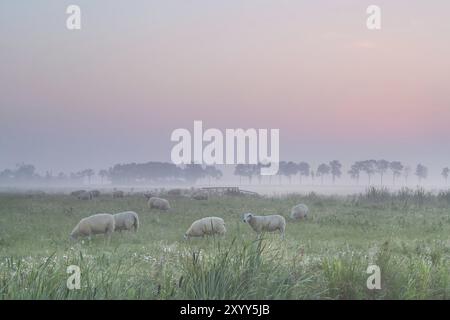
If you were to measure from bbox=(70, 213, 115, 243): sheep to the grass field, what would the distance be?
0.33 metres

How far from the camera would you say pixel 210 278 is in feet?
20.6

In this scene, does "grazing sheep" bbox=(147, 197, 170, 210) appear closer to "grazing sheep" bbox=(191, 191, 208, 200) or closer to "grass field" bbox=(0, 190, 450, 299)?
"grass field" bbox=(0, 190, 450, 299)

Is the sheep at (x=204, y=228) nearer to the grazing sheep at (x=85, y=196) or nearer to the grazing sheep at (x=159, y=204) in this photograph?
the grazing sheep at (x=159, y=204)

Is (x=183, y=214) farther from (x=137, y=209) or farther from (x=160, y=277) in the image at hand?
(x=160, y=277)

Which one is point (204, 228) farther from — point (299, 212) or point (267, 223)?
point (299, 212)

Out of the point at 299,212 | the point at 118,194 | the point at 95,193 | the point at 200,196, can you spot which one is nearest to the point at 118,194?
the point at 118,194

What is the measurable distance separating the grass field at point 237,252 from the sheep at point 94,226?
333 millimetres

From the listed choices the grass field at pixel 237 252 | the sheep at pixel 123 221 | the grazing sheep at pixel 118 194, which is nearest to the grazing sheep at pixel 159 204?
the grass field at pixel 237 252

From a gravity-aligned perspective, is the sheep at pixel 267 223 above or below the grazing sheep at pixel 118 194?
above

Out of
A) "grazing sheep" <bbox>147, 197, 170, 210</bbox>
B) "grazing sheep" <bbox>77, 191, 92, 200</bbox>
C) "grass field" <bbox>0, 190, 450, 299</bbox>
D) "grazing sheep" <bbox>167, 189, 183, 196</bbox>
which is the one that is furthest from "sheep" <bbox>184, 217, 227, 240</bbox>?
"grazing sheep" <bbox>167, 189, 183, 196</bbox>

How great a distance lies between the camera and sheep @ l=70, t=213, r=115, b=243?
15.7m

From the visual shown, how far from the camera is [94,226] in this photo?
15914mm

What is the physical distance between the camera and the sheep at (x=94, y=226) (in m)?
15.7
